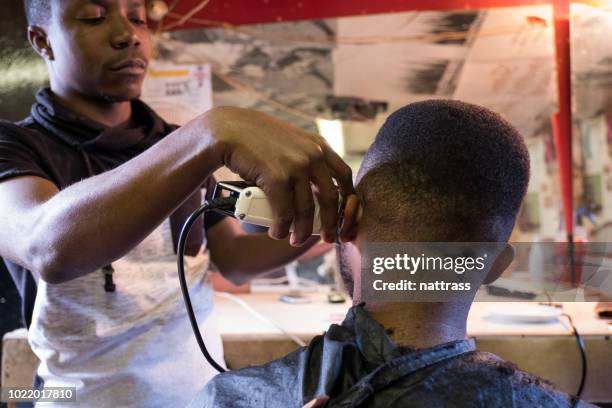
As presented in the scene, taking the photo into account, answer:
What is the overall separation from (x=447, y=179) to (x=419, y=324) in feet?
0.70

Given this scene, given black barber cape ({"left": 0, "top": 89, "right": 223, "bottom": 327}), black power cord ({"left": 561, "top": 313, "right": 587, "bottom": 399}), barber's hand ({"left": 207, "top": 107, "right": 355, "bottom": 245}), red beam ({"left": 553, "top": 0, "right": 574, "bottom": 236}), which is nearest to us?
barber's hand ({"left": 207, "top": 107, "right": 355, "bottom": 245})

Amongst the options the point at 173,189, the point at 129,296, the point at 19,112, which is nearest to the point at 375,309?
the point at 173,189

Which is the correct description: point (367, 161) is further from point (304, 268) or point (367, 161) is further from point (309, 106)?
point (304, 268)

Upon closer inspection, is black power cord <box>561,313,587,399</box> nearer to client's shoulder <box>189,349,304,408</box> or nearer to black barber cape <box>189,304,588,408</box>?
black barber cape <box>189,304,588,408</box>

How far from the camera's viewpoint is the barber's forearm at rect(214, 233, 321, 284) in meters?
1.45

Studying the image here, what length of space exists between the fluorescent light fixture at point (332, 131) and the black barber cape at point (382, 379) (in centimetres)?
48

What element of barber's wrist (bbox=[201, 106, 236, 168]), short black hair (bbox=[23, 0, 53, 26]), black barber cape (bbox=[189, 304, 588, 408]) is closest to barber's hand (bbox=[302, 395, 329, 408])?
black barber cape (bbox=[189, 304, 588, 408])

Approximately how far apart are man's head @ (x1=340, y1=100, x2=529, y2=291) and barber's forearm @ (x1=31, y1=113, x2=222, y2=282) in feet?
0.85

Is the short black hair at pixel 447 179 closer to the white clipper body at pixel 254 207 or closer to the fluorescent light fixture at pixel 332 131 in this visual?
the white clipper body at pixel 254 207

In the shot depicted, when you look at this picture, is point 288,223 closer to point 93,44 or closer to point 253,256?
point 93,44

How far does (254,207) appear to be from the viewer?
2.46 ft

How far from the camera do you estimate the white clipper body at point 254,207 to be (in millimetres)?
744

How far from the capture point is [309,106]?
1.73 metres

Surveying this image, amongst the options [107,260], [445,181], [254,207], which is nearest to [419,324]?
[445,181]
